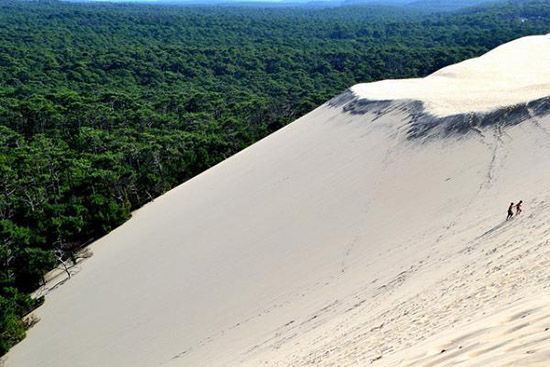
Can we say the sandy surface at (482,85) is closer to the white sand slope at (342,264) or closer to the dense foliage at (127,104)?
the white sand slope at (342,264)

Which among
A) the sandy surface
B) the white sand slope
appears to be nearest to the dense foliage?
the white sand slope

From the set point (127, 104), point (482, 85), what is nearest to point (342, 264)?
point (482, 85)

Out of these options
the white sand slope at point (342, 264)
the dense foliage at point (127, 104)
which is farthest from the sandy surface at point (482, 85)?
the dense foliage at point (127, 104)

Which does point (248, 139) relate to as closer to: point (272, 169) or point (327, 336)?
point (272, 169)

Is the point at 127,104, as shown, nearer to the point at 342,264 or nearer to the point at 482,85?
the point at 482,85

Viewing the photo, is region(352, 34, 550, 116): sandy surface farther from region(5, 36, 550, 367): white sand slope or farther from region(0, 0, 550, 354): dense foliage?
region(0, 0, 550, 354): dense foliage

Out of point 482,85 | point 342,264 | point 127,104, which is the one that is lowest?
point 342,264
